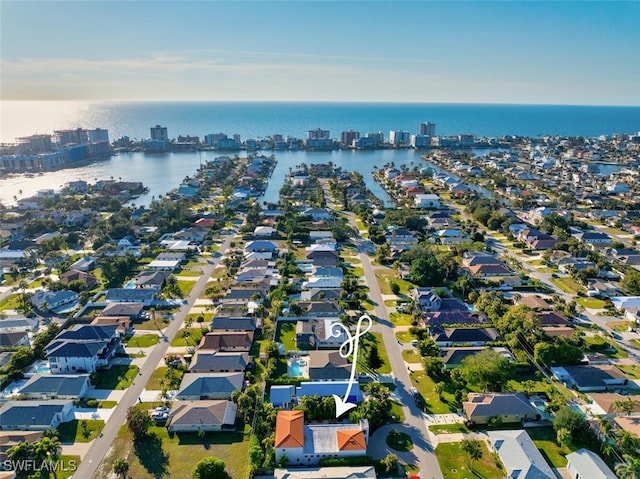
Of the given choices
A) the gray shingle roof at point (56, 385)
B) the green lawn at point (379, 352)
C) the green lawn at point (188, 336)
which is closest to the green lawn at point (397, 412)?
the green lawn at point (379, 352)

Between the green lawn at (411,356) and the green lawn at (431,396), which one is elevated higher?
the green lawn at (411,356)

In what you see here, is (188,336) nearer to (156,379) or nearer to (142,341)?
(142,341)

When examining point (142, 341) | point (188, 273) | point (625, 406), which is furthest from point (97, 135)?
point (625, 406)

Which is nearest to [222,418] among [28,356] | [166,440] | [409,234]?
[166,440]

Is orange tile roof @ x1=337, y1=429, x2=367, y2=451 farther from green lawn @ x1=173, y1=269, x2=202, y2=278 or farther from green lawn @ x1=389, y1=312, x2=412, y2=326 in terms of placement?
green lawn @ x1=173, y1=269, x2=202, y2=278

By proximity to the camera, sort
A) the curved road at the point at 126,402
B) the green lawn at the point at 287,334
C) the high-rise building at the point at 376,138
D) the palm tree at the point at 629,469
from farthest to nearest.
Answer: the high-rise building at the point at 376,138
the green lawn at the point at 287,334
the curved road at the point at 126,402
the palm tree at the point at 629,469

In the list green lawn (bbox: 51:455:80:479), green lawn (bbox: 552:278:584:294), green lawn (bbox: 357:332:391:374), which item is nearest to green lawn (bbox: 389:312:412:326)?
green lawn (bbox: 357:332:391:374)

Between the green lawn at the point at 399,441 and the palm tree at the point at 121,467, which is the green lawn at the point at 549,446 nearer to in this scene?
the green lawn at the point at 399,441
